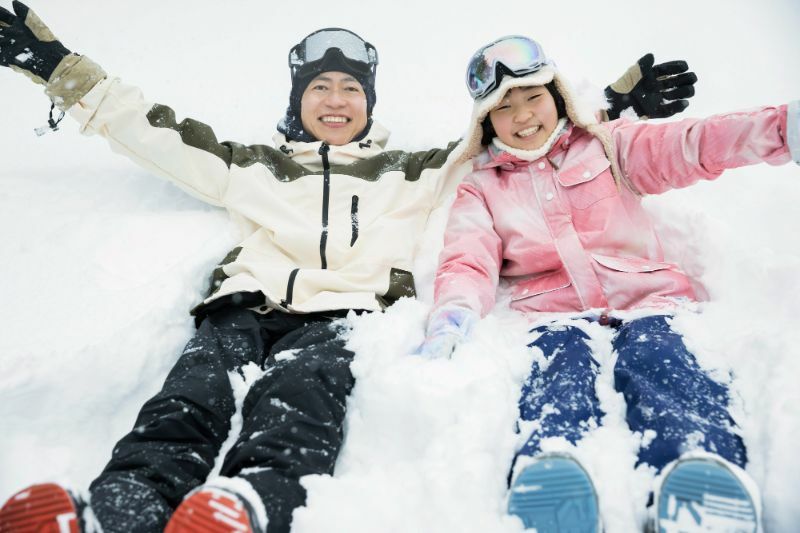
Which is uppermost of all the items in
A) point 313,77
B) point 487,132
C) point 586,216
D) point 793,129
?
point 313,77

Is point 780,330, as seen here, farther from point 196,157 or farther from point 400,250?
point 196,157

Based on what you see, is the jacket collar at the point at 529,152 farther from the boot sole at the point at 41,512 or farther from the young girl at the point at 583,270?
the boot sole at the point at 41,512

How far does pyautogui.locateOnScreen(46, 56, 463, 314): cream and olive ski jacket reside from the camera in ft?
7.99

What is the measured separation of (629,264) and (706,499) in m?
1.09

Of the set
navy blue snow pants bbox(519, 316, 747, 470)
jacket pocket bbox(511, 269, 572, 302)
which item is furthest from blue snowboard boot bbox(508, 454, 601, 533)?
jacket pocket bbox(511, 269, 572, 302)

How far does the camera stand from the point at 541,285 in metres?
2.25

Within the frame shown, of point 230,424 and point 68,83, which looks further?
point 68,83

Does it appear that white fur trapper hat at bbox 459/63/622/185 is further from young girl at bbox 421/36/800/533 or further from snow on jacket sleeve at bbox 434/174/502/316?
snow on jacket sleeve at bbox 434/174/502/316

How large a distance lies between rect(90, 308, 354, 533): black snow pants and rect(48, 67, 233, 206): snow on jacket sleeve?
849 mm

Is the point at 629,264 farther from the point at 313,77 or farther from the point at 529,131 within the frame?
the point at 313,77

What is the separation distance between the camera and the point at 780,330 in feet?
5.51

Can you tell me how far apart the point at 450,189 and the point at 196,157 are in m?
1.19

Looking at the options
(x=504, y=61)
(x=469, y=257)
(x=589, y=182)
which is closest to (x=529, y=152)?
(x=589, y=182)

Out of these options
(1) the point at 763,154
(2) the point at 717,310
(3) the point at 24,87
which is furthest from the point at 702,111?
(3) the point at 24,87
